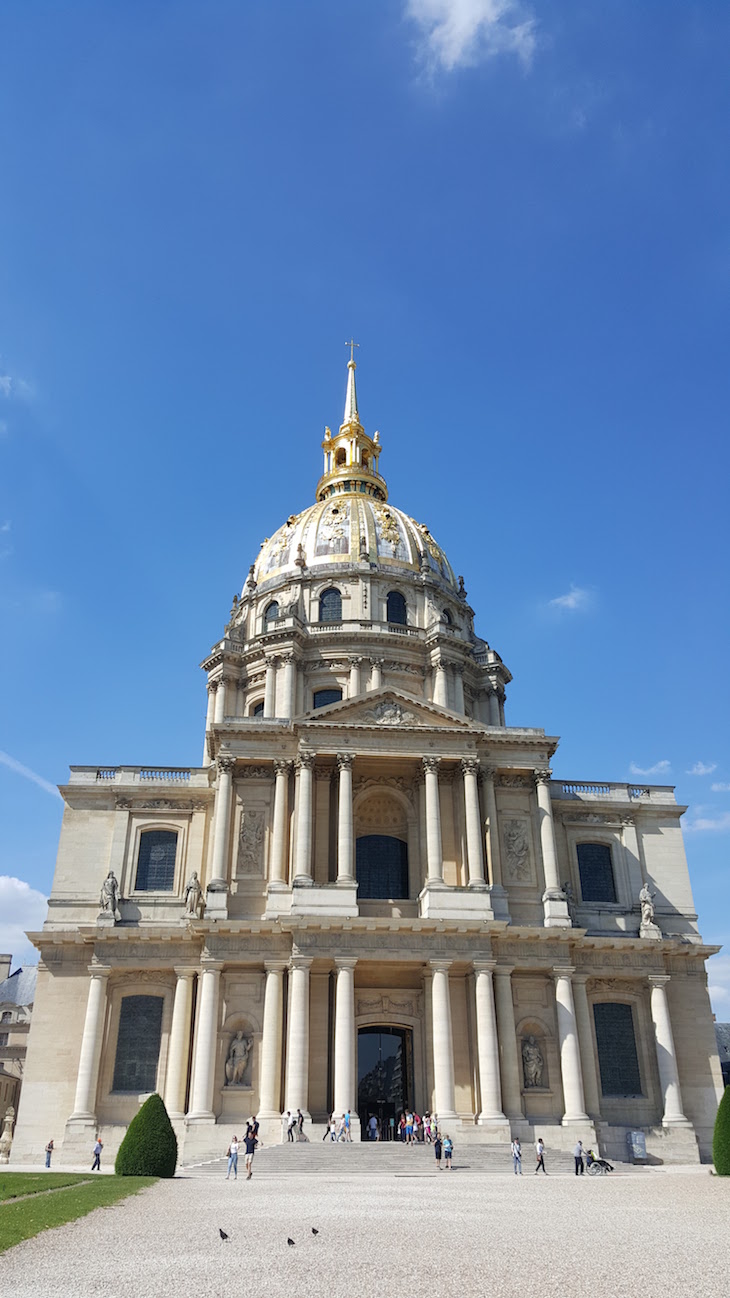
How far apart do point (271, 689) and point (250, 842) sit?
1345 centimetres

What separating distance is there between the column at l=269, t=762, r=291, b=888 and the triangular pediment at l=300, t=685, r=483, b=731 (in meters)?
2.67

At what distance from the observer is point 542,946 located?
38.8m

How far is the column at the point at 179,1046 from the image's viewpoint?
3681 cm

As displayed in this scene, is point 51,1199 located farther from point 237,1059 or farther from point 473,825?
point 473,825

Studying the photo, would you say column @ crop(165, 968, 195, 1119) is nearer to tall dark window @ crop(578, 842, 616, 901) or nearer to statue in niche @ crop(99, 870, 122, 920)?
statue in niche @ crop(99, 870, 122, 920)

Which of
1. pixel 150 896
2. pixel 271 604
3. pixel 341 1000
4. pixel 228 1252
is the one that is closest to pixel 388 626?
pixel 271 604

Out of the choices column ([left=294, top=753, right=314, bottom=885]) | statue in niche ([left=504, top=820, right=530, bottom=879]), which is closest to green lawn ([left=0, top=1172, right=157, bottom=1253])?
column ([left=294, top=753, right=314, bottom=885])

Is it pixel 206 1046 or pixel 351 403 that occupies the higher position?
pixel 351 403

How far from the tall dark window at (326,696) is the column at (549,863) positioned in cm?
1391

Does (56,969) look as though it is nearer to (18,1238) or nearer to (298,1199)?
(298,1199)

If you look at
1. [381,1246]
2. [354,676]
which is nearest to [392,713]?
[354,676]

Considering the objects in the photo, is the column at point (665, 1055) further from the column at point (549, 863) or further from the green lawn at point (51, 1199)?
the green lawn at point (51, 1199)

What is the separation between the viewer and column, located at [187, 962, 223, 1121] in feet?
115

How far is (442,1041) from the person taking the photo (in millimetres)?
35812
